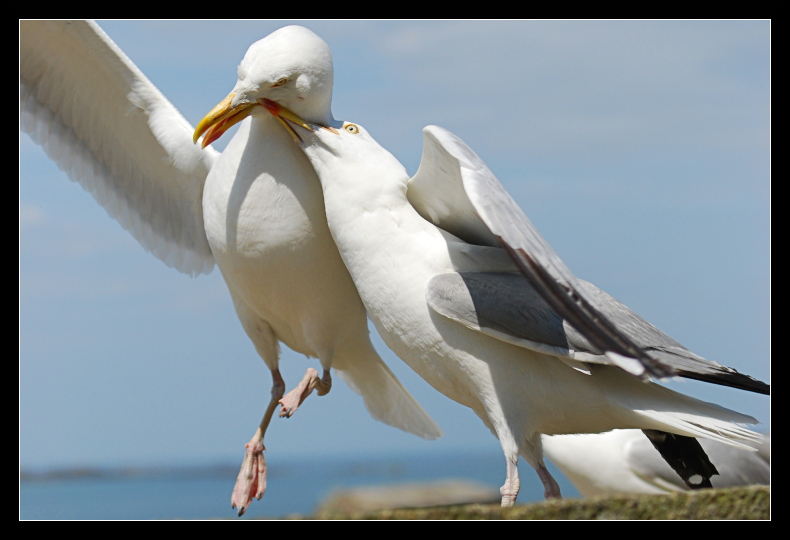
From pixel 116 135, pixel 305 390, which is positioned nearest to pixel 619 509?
pixel 305 390

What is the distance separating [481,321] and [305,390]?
119cm

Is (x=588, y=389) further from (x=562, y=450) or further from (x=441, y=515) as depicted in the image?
(x=562, y=450)

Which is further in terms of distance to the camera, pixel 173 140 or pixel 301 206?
pixel 173 140

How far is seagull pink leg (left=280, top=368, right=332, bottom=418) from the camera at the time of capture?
3.98 metres

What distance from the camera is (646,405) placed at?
342 centimetres

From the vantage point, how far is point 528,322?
10.6 feet

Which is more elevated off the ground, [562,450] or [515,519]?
[515,519]

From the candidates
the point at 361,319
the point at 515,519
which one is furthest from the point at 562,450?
the point at 515,519

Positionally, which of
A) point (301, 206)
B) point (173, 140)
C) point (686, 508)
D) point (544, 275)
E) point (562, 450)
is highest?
point (173, 140)

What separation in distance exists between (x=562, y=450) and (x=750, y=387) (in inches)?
105

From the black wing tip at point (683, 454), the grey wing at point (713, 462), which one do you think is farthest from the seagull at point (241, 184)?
the grey wing at point (713, 462)

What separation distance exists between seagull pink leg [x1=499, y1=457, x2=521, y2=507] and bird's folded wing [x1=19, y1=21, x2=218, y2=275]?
2.25m

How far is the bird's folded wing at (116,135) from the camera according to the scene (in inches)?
174

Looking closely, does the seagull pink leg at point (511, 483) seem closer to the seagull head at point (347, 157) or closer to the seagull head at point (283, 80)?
the seagull head at point (347, 157)
